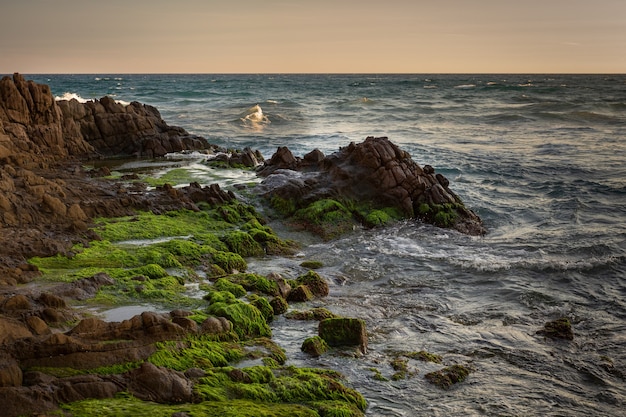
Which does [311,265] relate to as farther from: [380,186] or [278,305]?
[380,186]

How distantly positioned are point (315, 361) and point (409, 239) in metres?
8.41

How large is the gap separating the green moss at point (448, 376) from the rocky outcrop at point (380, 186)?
30.6ft

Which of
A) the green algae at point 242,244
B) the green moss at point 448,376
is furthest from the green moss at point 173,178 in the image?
the green moss at point 448,376

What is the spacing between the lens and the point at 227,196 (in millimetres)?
17891

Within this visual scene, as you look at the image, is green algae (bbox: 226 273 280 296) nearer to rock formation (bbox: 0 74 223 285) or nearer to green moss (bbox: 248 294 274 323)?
green moss (bbox: 248 294 274 323)

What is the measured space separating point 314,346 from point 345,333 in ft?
2.08

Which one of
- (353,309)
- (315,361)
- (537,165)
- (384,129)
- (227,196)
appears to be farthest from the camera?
(384,129)

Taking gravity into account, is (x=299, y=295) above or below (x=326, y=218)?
below

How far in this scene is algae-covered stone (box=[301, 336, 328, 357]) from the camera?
895cm

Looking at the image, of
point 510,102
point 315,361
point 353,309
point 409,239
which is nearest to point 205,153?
point 409,239

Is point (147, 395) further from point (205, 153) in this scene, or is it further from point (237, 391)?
point (205, 153)

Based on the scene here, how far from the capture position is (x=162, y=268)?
1188 cm

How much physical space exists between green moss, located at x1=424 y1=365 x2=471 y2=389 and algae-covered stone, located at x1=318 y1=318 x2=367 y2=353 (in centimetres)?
122

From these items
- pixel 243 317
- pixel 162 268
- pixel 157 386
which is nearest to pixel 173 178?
pixel 162 268
